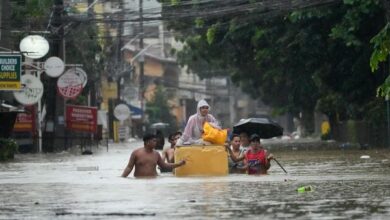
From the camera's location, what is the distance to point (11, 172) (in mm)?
25609

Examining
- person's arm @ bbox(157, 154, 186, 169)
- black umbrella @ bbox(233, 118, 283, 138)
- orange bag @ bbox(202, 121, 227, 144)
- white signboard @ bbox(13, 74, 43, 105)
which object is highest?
white signboard @ bbox(13, 74, 43, 105)

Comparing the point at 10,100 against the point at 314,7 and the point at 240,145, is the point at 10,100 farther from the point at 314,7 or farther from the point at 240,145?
the point at 240,145

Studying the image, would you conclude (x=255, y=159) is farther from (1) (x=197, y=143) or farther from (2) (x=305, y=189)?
(2) (x=305, y=189)

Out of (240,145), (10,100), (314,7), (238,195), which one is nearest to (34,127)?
(10,100)

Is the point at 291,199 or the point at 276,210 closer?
the point at 276,210

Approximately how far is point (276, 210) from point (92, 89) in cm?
4995

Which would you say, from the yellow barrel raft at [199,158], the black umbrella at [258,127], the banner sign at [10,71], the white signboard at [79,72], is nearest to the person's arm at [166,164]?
the yellow barrel raft at [199,158]

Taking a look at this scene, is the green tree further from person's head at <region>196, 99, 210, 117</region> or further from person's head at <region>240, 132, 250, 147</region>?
person's head at <region>196, 99, 210, 117</region>

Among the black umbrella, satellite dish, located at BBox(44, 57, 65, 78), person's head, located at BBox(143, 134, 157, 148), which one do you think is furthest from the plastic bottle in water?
satellite dish, located at BBox(44, 57, 65, 78)

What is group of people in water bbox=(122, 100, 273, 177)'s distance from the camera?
20.1 meters

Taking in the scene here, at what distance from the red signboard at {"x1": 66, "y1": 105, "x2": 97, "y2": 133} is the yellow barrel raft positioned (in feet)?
87.8

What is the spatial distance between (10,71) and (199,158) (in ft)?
46.1

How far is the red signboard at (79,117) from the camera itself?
47.2m

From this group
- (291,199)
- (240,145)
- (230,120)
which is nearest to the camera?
(291,199)
